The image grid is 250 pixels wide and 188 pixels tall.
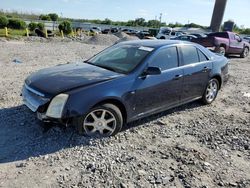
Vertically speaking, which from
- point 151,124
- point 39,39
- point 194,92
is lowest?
point 39,39

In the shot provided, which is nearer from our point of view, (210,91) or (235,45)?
(210,91)

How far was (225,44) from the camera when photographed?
54.7 feet

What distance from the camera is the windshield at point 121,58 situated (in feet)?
16.2

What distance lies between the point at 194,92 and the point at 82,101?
2.83m

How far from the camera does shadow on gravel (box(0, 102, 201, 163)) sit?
4.05 m

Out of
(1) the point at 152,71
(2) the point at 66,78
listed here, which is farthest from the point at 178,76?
(2) the point at 66,78

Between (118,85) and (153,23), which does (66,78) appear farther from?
(153,23)

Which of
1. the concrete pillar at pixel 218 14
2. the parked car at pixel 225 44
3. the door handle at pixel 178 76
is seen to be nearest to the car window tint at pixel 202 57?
the door handle at pixel 178 76

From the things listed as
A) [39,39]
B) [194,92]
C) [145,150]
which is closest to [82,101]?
[145,150]

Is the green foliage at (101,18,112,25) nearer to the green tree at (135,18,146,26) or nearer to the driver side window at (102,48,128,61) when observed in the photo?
the green tree at (135,18,146,26)

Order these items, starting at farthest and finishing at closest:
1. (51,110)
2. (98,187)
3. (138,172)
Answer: (51,110), (138,172), (98,187)

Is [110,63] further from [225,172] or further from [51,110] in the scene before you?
[225,172]

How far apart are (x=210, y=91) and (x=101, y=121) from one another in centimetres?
324

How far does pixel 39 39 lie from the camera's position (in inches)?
930
